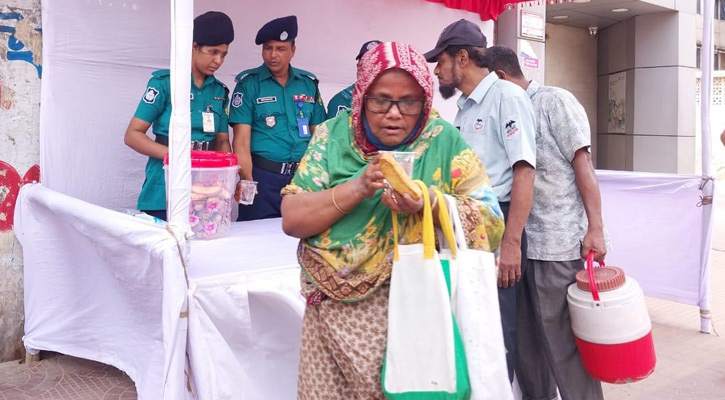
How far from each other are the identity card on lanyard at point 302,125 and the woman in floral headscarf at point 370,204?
228 centimetres

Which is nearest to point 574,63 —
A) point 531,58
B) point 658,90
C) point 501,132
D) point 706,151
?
point 658,90

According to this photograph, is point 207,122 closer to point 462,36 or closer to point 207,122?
point 207,122

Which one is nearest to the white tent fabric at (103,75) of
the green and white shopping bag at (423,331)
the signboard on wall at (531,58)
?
the signboard on wall at (531,58)

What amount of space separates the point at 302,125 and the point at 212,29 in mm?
839

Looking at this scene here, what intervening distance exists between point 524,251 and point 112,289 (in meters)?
1.84

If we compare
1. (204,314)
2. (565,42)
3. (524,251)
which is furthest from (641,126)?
(204,314)

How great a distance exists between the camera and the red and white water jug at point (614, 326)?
2367 millimetres

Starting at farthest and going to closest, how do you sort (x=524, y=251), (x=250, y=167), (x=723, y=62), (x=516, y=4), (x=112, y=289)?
(x=723, y=62) → (x=516, y=4) → (x=250, y=167) → (x=112, y=289) → (x=524, y=251)

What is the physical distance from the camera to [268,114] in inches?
153

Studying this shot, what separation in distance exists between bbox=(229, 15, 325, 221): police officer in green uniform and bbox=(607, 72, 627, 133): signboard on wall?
8.46m

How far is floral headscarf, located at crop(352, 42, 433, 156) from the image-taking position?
158cm

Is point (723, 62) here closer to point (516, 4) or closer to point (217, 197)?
point (516, 4)

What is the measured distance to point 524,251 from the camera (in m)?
2.59

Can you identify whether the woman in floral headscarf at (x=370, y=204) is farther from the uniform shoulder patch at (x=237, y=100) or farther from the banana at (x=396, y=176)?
the uniform shoulder patch at (x=237, y=100)
